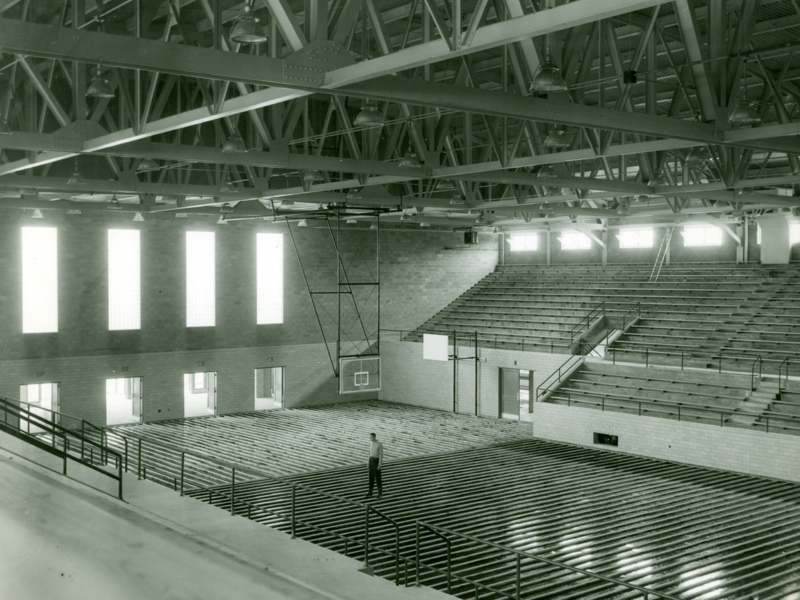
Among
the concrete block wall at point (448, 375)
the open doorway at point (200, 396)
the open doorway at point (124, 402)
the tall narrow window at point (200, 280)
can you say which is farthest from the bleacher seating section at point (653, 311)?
the open doorway at point (124, 402)

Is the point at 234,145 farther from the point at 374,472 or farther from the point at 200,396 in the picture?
the point at 200,396

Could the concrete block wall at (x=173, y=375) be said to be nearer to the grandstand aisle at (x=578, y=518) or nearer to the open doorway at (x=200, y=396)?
the open doorway at (x=200, y=396)

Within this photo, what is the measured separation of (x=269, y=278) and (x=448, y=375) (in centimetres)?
827

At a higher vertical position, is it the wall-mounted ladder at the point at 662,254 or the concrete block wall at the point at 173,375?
the wall-mounted ladder at the point at 662,254

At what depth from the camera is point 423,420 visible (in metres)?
30.6

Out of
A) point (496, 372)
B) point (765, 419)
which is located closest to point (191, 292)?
point (496, 372)

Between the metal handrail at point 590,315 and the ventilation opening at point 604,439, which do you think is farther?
the metal handrail at point 590,315

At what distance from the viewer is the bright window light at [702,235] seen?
3378 centimetres

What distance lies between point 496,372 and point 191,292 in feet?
39.7

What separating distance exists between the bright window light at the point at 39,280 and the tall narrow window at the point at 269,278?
7.82 meters

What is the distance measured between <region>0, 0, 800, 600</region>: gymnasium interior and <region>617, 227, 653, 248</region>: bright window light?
0.52 feet

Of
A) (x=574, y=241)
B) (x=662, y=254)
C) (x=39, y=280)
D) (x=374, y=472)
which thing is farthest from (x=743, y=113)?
(x=574, y=241)

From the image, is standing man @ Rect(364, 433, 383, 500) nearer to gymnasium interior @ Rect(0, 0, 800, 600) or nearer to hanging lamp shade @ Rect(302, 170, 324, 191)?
gymnasium interior @ Rect(0, 0, 800, 600)

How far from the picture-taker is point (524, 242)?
4028cm
